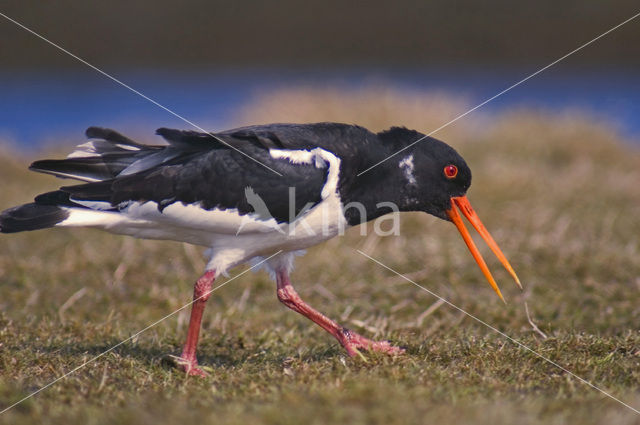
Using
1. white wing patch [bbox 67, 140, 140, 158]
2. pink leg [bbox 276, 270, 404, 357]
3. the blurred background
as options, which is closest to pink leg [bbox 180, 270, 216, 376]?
pink leg [bbox 276, 270, 404, 357]

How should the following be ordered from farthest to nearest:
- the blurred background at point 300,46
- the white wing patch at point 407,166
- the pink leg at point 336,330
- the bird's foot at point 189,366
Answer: the blurred background at point 300,46 < the white wing patch at point 407,166 < the pink leg at point 336,330 < the bird's foot at point 189,366

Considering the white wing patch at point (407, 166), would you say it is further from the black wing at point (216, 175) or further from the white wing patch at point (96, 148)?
the white wing patch at point (96, 148)

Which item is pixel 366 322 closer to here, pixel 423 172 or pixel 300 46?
pixel 423 172

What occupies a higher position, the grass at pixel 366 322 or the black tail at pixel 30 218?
the black tail at pixel 30 218

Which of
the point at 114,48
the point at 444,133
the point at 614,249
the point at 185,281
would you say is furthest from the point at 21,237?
the point at 114,48

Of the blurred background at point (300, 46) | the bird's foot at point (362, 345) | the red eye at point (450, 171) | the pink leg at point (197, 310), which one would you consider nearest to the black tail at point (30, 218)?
the pink leg at point (197, 310)

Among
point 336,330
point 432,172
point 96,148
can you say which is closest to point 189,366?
point 336,330

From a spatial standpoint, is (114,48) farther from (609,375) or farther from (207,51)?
(609,375)

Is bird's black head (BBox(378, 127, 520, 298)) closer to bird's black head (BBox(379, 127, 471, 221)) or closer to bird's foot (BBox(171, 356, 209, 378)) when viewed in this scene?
bird's black head (BBox(379, 127, 471, 221))
